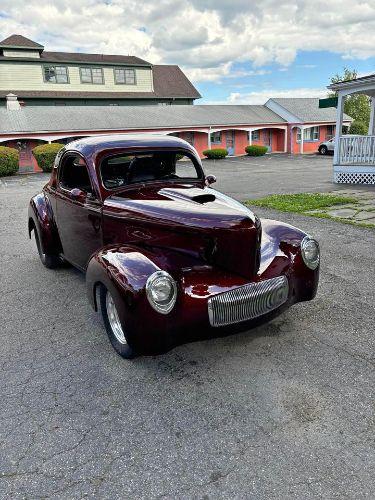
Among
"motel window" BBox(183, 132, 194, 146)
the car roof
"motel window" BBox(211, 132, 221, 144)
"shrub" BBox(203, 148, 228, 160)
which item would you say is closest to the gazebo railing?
the car roof

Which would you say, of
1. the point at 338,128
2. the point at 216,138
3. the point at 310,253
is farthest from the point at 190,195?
the point at 216,138

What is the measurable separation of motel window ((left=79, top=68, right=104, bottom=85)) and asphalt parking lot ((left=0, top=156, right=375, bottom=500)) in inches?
1348

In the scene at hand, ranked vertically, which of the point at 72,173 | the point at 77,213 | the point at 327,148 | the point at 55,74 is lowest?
the point at 327,148

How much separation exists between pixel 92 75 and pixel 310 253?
35613mm

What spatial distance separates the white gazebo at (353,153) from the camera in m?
13.6

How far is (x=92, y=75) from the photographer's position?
34.0m

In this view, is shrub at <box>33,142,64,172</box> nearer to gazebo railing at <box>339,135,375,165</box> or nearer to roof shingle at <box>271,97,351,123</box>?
gazebo railing at <box>339,135,375,165</box>

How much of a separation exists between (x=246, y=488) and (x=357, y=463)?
2.21ft

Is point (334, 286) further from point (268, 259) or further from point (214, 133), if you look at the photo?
point (214, 133)

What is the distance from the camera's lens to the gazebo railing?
45.7ft

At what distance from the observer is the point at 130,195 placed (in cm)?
392

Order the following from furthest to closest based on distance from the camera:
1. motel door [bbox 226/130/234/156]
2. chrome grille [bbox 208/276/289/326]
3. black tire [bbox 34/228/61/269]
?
motel door [bbox 226/130/234/156] → black tire [bbox 34/228/61/269] → chrome grille [bbox 208/276/289/326]

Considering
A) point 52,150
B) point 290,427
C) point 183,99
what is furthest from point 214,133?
point 290,427

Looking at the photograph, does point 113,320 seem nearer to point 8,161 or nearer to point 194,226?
point 194,226
